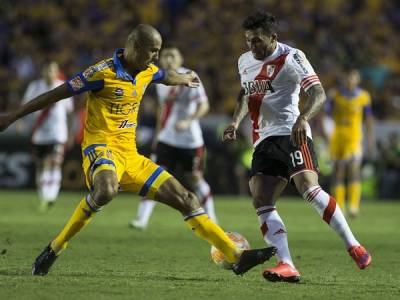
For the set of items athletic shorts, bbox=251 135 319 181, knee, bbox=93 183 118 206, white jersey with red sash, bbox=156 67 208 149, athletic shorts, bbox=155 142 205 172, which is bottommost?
athletic shorts, bbox=155 142 205 172

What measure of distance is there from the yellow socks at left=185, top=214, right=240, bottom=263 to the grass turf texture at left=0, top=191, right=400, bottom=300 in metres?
0.22

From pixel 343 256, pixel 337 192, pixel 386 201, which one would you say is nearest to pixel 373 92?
pixel 386 201

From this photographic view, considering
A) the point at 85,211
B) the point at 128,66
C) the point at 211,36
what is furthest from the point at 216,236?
the point at 211,36

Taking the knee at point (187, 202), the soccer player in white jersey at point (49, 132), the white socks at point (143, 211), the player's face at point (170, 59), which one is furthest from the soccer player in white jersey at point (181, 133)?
the knee at point (187, 202)

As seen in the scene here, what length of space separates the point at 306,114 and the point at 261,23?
0.83 m

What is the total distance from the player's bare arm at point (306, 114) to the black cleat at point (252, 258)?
0.85 metres

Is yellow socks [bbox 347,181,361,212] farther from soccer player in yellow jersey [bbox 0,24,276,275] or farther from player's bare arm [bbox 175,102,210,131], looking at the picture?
soccer player in yellow jersey [bbox 0,24,276,275]

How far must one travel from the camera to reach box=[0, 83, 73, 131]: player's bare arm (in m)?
6.79

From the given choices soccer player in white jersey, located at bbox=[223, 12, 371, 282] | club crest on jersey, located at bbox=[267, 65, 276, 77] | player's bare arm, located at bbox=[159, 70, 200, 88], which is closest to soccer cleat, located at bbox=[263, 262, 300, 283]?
soccer player in white jersey, located at bbox=[223, 12, 371, 282]

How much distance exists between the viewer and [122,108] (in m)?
7.29

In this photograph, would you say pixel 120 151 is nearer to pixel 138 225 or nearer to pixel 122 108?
pixel 122 108

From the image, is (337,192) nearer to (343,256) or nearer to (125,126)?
(343,256)

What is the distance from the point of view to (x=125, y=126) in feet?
24.1

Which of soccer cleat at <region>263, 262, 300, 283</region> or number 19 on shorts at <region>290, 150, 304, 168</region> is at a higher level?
number 19 on shorts at <region>290, 150, 304, 168</region>
